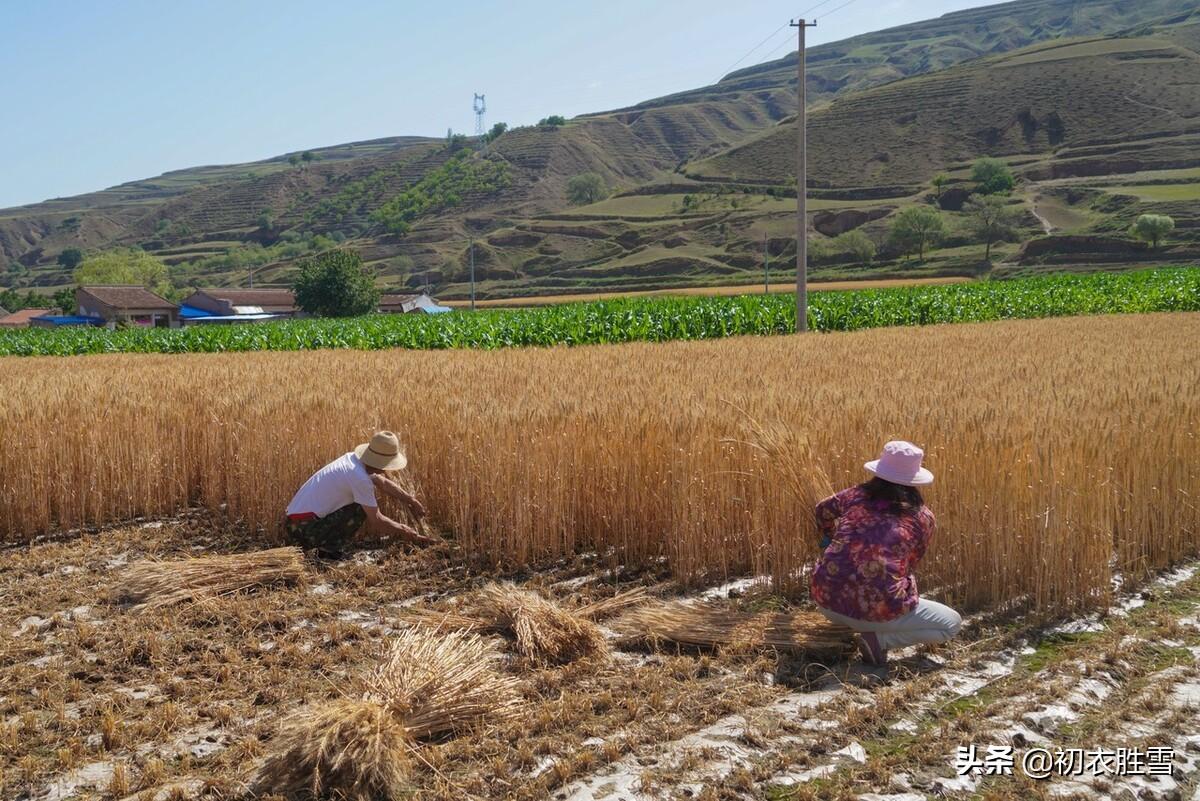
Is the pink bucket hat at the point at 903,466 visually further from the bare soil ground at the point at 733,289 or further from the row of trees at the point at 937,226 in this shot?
the row of trees at the point at 937,226

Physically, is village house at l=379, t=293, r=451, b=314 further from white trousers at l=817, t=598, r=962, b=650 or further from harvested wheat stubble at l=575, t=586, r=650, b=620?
white trousers at l=817, t=598, r=962, b=650

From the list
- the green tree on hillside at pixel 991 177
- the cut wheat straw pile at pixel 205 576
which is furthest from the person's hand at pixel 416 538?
the green tree on hillside at pixel 991 177

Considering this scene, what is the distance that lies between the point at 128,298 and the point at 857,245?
69.7m

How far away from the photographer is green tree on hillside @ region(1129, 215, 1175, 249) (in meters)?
83.4

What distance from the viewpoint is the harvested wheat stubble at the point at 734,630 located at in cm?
521

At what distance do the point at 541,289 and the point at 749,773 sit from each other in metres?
109

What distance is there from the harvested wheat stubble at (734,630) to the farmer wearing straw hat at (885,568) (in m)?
0.17

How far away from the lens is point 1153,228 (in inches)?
3287

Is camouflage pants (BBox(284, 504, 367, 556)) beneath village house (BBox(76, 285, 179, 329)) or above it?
beneath

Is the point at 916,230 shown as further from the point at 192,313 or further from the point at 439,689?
the point at 439,689

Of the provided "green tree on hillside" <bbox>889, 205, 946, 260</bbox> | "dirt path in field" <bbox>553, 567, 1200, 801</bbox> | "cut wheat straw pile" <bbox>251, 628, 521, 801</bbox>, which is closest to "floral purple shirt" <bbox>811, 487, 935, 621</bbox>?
"dirt path in field" <bbox>553, 567, 1200, 801</bbox>

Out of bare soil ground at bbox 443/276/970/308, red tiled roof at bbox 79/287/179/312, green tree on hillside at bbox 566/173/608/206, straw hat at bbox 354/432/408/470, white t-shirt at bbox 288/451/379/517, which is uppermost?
green tree on hillside at bbox 566/173/608/206

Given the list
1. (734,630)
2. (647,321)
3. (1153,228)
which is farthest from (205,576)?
(1153,228)

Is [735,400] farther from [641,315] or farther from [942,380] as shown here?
[641,315]
